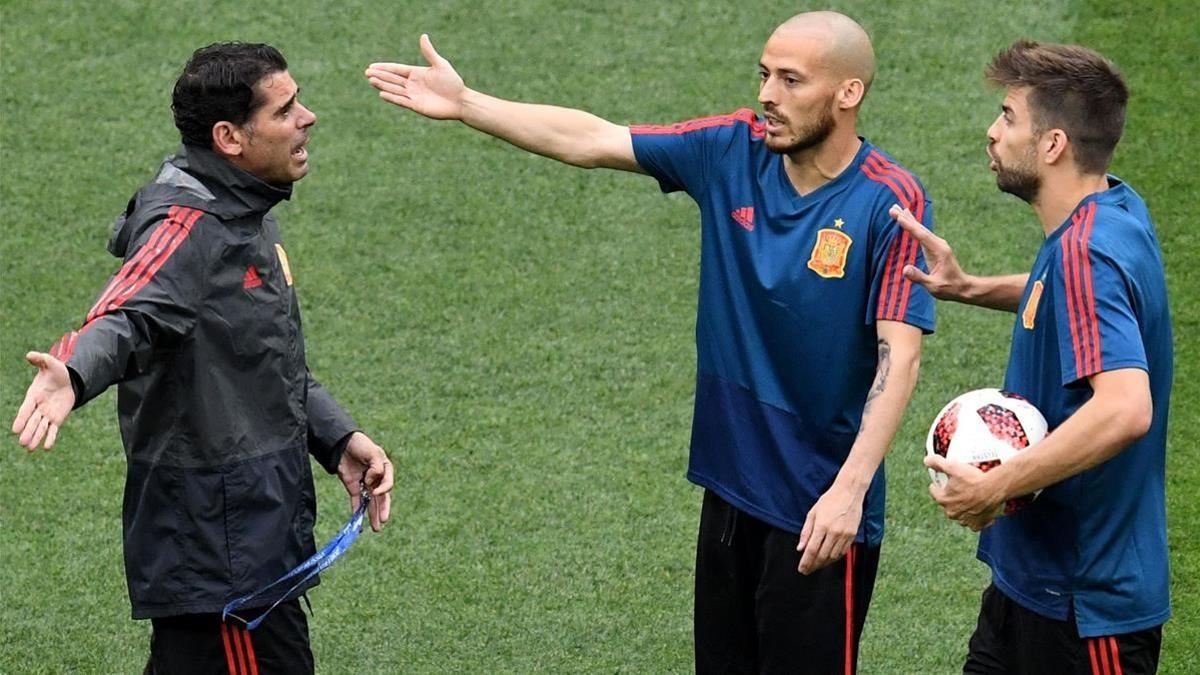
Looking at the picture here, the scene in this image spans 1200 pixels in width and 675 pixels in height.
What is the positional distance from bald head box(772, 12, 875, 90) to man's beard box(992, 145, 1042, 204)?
422mm

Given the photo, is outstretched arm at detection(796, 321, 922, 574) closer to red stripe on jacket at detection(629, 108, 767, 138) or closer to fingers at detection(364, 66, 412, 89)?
red stripe on jacket at detection(629, 108, 767, 138)

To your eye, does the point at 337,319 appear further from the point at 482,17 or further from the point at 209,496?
the point at 209,496

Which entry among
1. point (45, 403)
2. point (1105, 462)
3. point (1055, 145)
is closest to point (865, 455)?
point (1105, 462)

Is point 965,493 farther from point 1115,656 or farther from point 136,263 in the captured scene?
point 136,263

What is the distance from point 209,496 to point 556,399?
3004mm

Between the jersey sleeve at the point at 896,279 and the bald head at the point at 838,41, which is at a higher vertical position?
the bald head at the point at 838,41

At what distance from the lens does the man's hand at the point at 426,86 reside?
474cm

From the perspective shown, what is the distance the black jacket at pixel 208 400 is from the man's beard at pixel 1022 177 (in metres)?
1.72

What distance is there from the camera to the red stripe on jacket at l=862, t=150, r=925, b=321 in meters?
4.33

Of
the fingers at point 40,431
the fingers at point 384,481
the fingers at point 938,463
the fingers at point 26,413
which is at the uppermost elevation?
the fingers at point 938,463

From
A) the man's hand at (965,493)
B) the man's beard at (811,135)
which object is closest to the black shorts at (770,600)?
the man's hand at (965,493)

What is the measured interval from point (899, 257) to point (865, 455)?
1.54 ft

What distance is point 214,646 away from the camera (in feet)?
14.7

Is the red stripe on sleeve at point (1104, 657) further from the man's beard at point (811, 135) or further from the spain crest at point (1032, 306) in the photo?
the man's beard at point (811, 135)
